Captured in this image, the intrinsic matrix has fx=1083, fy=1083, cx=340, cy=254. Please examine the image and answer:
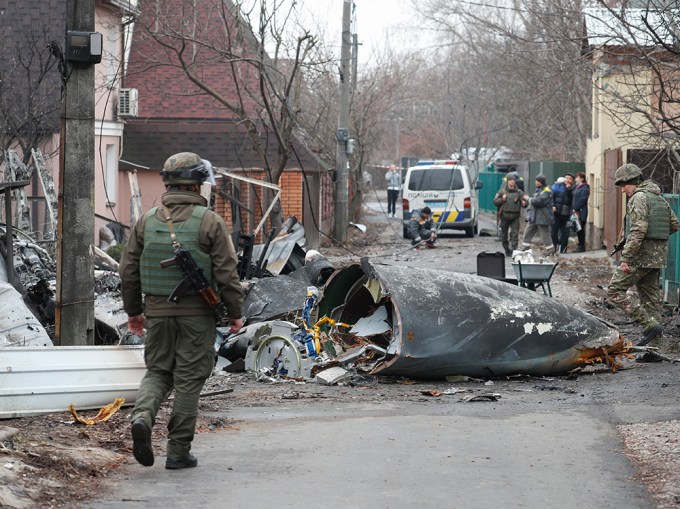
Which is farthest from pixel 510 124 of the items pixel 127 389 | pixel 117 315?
pixel 127 389

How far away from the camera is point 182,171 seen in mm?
6074

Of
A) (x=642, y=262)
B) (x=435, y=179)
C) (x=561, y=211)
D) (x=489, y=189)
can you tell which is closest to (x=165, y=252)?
(x=642, y=262)

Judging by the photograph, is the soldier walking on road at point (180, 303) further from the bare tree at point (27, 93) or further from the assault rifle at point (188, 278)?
the bare tree at point (27, 93)

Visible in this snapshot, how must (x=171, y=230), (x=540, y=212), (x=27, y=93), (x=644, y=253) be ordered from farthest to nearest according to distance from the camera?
(x=540, y=212), (x=27, y=93), (x=644, y=253), (x=171, y=230)

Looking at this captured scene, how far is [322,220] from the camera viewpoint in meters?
31.4

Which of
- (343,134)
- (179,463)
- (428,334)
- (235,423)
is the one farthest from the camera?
(343,134)

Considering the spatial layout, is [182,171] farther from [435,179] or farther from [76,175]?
[435,179]

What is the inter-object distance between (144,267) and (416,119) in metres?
62.9

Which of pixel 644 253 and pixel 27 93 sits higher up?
pixel 27 93

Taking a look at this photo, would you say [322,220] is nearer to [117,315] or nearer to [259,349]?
[117,315]

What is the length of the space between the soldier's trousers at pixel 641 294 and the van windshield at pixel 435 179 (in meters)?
19.2

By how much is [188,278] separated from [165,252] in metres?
0.23

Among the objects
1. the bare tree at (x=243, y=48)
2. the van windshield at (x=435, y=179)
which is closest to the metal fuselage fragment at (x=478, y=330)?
the bare tree at (x=243, y=48)

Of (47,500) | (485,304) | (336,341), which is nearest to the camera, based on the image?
(47,500)
